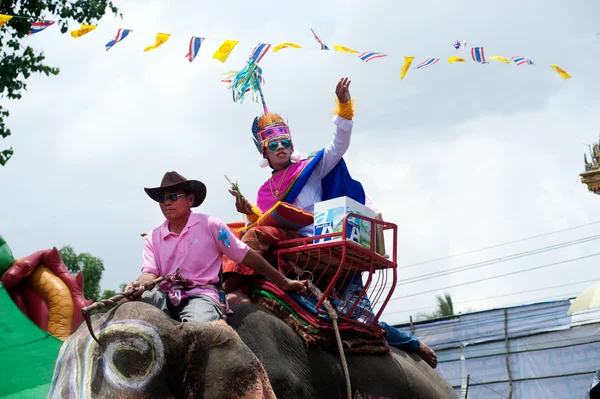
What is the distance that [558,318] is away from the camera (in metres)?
16.9

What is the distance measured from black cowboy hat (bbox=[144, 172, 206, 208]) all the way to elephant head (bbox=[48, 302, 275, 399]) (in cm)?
106

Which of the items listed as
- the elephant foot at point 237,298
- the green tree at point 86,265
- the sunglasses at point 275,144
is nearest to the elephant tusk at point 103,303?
the elephant foot at point 237,298

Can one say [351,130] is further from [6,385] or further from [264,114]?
[6,385]

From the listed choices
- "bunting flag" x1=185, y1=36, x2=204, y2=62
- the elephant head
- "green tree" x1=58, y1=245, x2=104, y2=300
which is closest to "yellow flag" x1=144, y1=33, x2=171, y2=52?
"bunting flag" x1=185, y1=36, x2=204, y2=62

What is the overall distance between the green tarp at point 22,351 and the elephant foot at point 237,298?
319 centimetres

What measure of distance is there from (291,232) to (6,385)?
144 inches

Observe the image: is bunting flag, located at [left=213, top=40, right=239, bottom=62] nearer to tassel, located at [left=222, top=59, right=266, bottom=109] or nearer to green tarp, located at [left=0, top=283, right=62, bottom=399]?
tassel, located at [left=222, top=59, right=266, bottom=109]

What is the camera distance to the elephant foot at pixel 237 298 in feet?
18.4

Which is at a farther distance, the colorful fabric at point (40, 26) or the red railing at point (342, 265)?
the colorful fabric at point (40, 26)

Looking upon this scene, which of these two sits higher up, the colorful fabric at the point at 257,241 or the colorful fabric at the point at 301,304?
the colorful fabric at the point at 257,241

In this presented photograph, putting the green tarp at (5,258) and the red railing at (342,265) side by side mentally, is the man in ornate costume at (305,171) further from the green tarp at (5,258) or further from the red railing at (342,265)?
A: the green tarp at (5,258)

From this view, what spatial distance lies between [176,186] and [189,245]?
368mm

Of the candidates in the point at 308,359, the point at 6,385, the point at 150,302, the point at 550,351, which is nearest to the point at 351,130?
the point at 308,359

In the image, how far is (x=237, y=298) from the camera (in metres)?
5.63
